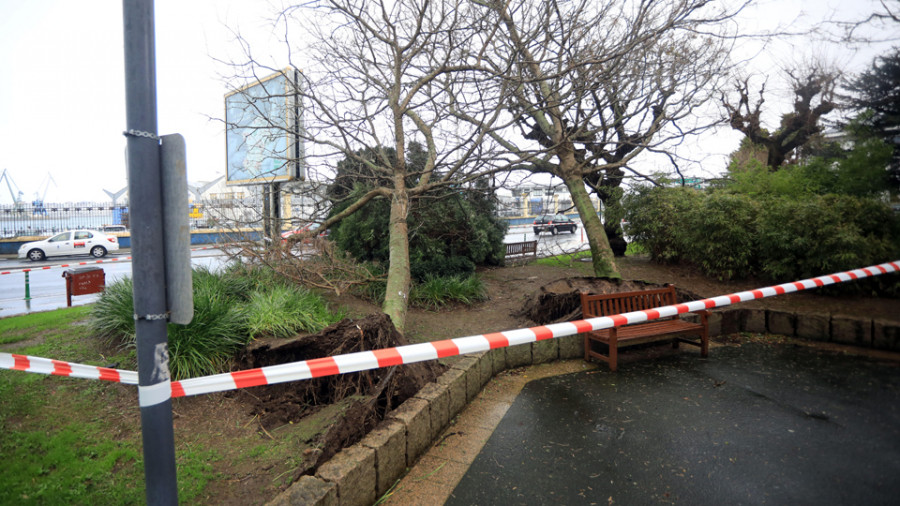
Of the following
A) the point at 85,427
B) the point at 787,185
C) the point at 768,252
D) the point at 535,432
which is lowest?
the point at 535,432

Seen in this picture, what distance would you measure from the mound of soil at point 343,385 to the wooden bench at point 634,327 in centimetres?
205

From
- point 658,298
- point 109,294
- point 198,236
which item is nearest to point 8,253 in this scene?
point 198,236

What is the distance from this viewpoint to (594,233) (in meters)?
9.43

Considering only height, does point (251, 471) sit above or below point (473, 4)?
below

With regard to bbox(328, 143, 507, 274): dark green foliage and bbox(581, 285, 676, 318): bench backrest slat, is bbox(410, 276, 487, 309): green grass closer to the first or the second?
bbox(328, 143, 507, 274): dark green foliage

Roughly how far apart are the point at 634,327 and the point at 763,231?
339cm

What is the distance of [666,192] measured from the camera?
36.1 ft

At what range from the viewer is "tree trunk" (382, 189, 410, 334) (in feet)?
20.0

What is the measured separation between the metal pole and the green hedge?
4181 mm

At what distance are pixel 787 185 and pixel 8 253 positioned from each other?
34.1 m

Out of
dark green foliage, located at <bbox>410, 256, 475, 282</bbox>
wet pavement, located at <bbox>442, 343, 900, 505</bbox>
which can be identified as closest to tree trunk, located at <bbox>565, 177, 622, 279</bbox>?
dark green foliage, located at <bbox>410, 256, 475, 282</bbox>

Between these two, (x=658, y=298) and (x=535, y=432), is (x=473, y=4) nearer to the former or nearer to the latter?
(x=658, y=298)

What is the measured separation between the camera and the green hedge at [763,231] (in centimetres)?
387

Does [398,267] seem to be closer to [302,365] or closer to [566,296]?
[566,296]
